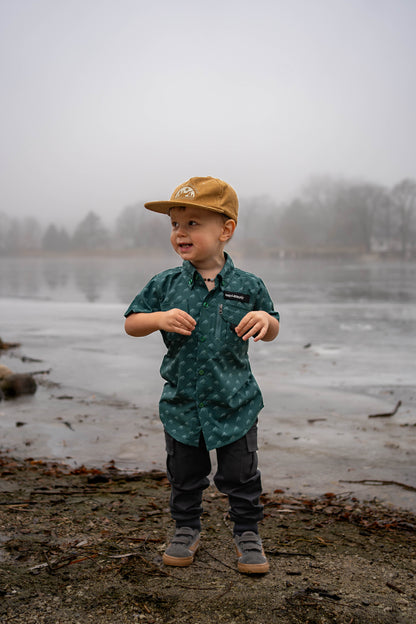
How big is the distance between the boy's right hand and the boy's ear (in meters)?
0.48

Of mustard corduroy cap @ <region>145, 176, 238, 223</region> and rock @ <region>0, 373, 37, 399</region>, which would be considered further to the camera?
rock @ <region>0, 373, 37, 399</region>

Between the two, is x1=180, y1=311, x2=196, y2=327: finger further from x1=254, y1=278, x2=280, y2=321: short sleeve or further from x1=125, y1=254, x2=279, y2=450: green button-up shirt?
x1=254, y1=278, x2=280, y2=321: short sleeve

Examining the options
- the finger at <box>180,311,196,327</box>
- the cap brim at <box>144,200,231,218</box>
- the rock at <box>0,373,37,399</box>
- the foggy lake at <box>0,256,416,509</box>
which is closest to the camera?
the finger at <box>180,311,196,327</box>

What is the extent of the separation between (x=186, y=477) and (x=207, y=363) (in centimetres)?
55

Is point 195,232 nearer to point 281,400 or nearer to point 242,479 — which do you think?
point 242,479

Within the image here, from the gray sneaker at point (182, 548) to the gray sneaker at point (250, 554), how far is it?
0.66 ft

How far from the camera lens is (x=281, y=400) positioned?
21.3ft

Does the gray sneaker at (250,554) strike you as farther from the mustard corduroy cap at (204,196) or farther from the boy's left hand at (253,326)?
the mustard corduroy cap at (204,196)

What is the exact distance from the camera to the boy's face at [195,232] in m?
2.95

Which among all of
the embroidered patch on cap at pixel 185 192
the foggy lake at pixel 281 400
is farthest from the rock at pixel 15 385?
the embroidered patch on cap at pixel 185 192

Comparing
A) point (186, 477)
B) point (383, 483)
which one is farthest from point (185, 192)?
point (383, 483)

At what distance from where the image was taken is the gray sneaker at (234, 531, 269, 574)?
110 inches

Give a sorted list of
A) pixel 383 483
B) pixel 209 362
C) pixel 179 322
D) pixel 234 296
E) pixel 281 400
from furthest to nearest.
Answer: pixel 281 400 → pixel 383 483 → pixel 234 296 → pixel 209 362 → pixel 179 322

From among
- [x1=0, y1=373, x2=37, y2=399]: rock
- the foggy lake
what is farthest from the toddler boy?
[x1=0, y1=373, x2=37, y2=399]: rock
